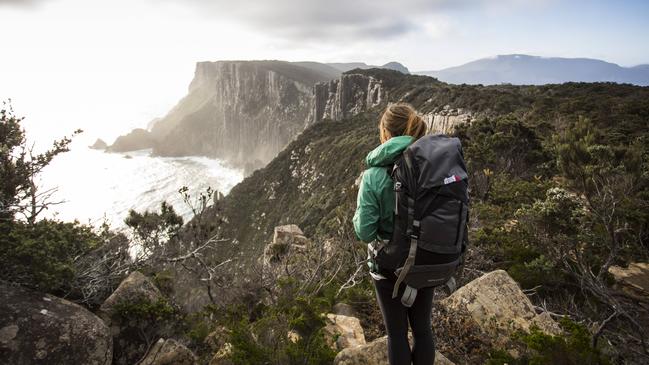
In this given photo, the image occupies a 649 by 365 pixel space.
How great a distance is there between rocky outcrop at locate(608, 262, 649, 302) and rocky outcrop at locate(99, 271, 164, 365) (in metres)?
7.72

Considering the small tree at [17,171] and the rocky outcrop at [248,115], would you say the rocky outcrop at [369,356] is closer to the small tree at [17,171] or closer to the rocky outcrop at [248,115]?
the small tree at [17,171]

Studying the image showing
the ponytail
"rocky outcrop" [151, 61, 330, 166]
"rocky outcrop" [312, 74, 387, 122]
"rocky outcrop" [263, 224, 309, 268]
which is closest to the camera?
the ponytail

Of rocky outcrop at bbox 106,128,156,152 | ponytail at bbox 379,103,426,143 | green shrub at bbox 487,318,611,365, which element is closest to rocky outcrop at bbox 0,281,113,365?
ponytail at bbox 379,103,426,143

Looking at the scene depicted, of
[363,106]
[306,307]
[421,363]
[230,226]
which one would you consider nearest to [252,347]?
[306,307]

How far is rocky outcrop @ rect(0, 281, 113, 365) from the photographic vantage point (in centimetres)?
329

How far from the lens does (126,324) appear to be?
4527 mm

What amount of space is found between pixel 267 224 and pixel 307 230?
14.1m

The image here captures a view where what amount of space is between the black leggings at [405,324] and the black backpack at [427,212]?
0.26 m

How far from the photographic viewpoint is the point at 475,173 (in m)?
12.8

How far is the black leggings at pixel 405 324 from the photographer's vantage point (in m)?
2.54

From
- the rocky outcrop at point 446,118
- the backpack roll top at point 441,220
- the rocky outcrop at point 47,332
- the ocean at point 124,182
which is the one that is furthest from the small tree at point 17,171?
the ocean at point 124,182

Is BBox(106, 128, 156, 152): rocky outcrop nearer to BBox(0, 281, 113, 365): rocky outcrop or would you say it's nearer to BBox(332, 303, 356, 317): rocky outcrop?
BBox(0, 281, 113, 365): rocky outcrop

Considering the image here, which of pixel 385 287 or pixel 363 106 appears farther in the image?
pixel 363 106

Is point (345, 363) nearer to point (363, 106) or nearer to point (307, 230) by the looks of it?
point (307, 230)
